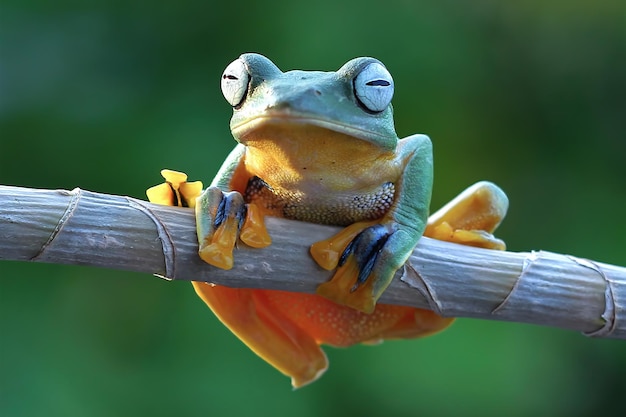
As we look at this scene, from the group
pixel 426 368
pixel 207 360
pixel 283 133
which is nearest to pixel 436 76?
pixel 426 368

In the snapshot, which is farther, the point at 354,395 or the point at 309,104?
the point at 354,395

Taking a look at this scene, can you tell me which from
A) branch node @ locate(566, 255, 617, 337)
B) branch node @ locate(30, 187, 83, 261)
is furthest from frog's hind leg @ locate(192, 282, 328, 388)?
branch node @ locate(566, 255, 617, 337)

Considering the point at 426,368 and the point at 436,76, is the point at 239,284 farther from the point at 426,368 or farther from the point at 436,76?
the point at 436,76

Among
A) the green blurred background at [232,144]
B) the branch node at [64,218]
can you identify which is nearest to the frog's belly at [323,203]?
the branch node at [64,218]

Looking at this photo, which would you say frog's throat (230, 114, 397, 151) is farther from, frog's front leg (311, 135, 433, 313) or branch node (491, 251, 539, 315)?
branch node (491, 251, 539, 315)

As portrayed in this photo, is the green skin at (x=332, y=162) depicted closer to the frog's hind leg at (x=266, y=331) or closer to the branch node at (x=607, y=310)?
the frog's hind leg at (x=266, y=331)
